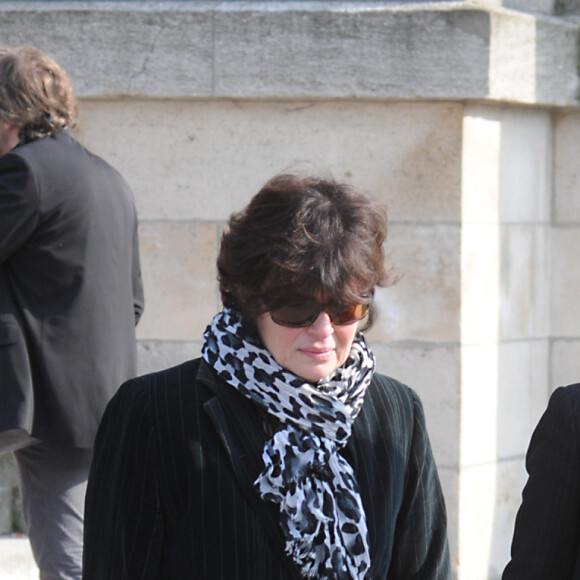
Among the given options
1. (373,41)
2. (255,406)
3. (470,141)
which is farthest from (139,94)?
(255,406)

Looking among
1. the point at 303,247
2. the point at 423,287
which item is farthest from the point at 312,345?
the point at 423,287

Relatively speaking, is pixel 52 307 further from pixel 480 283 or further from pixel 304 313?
pixel 480 283

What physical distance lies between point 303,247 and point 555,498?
0.63 m

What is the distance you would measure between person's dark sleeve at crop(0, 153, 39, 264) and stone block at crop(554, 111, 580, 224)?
2.52 metres

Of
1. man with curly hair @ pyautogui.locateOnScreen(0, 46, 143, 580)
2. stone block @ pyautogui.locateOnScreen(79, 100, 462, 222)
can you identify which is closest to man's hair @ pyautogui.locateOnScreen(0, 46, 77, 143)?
man with curly hair @ pyautogui.locateOnScreen(0, 46, 143, 580)

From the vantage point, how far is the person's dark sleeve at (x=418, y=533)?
7.86 feet

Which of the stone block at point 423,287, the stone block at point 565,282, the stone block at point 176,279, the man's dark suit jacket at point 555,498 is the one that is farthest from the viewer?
the stone block at point 565,282

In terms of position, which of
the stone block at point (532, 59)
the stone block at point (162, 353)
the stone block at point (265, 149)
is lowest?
the stone block at point (162, 353)

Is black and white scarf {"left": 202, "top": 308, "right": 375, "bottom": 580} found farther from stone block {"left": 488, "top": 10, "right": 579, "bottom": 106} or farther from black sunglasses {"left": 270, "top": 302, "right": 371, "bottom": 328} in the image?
stone block {"left": 488, "top": 10, "right": 579, "bottom": 106}

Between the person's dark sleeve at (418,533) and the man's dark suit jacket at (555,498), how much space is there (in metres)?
0.22

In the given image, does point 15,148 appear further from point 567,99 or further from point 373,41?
point 567,99

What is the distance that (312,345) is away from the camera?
2270mm

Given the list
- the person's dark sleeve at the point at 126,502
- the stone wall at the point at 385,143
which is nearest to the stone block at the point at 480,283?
the stone wall at the point at 385,143

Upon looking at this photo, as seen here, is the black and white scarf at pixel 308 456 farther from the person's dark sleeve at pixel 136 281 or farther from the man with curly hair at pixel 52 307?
the person's dark sleeve at pixel 136 281
